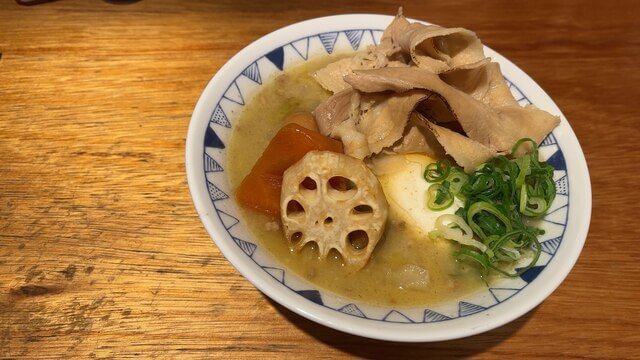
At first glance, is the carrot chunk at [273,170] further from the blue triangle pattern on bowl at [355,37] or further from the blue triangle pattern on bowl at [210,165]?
the blue triangle pattern on bowl at [355,37]

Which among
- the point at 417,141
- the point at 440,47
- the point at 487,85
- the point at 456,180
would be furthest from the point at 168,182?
the point at 487,85

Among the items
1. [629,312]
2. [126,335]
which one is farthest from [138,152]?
[629,312]

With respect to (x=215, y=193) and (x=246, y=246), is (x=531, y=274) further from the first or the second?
(x=215, y=193)

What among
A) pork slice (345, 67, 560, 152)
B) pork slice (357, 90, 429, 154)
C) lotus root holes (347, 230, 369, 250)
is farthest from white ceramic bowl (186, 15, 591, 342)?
pork slice (357, 90, 429, 154)

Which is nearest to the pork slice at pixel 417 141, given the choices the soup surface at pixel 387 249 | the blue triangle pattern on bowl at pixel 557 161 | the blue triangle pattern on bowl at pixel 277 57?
the soup surface at pixel 387 249

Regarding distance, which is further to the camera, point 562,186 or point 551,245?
point 562,186

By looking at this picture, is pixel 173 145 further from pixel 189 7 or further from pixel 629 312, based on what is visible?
pixel 629 312

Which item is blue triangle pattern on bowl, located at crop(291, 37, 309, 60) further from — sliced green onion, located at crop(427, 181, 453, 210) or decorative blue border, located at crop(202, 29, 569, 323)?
sliced green onion, located at crop(427, 181, 453, 210)
